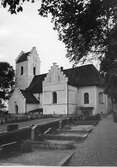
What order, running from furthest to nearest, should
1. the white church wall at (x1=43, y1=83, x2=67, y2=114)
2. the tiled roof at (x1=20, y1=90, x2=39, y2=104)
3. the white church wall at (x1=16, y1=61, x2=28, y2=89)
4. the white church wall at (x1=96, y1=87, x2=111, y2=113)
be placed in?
the white church wall at (x1=16, y1=61, x2=28, y2=89) → the tiled roof at (x1=20, y1=90, x2=39, y2=104) → the white church wall at (x1=43, y1=83, x2=67, y2=114) → the white church wall at (x1=96, y1=87, x2=111, y2=113)

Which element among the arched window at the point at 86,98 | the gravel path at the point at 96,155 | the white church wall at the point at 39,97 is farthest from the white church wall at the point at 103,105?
the gravel path at the point at 96,155

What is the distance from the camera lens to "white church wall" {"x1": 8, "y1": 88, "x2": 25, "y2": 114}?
2499 inches

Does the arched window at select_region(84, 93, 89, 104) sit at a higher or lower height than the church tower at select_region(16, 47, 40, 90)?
lower

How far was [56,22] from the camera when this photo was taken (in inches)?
548

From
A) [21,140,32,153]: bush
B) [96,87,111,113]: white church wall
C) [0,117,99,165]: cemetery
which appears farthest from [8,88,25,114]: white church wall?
[21,140,32,153]: bush

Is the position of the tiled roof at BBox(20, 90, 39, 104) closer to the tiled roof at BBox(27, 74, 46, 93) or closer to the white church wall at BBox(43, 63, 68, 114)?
the tiled roof at BBox(27, 74, 46, 93)

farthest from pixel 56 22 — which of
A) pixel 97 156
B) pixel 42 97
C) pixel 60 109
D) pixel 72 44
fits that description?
pixel 42 97

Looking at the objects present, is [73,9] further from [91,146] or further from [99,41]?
[91,146]

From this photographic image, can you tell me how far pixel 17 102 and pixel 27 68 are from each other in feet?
40.8

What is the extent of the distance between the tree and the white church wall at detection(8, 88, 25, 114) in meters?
A: 13.5

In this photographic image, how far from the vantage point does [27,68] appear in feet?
242

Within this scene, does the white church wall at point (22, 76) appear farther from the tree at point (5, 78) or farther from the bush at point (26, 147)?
the bush at point (26, 147)

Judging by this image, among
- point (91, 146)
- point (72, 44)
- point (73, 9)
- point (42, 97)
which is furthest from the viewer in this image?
point (42, 97)

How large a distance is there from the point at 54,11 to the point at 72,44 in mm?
2823
